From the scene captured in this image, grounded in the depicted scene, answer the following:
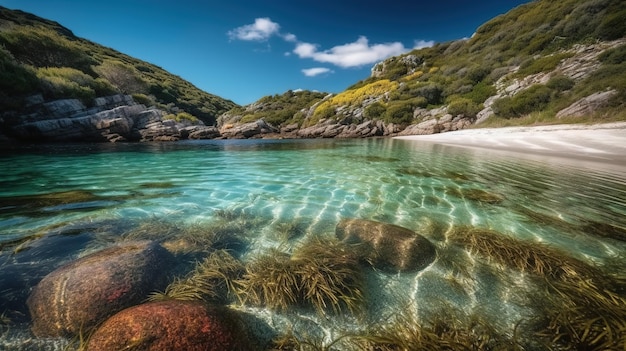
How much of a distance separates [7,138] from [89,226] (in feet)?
80.0

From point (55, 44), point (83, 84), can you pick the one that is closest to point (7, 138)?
point (83, 84)

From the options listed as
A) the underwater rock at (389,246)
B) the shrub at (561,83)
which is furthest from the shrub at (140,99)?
the shrub at (561,83)

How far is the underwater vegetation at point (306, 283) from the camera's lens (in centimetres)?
232

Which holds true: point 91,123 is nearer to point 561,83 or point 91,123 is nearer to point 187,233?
point 187,233

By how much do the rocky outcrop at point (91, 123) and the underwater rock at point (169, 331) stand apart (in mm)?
27741

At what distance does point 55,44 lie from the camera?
33875mm

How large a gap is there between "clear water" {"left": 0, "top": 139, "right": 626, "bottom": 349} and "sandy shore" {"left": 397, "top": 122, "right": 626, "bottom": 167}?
12.0ft

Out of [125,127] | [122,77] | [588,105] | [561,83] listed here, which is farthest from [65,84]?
[561,83]

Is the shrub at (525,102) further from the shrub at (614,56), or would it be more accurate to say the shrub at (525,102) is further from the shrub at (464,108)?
the shrub at (614,56)

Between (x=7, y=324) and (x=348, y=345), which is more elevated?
(x=7, y=324)

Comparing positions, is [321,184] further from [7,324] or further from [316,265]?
[7,324]

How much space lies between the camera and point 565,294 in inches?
93.2

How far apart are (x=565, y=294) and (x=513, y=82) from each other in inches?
1387

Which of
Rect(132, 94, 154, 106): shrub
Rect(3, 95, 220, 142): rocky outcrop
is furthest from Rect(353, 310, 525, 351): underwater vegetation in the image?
Rect(132, 94, 154, 106): shrub
